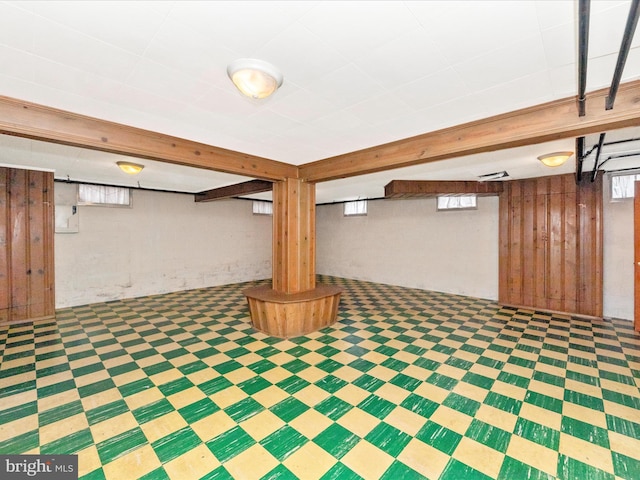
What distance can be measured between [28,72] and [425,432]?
3826mm

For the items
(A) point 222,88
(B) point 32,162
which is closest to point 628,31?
(A) point 222,88

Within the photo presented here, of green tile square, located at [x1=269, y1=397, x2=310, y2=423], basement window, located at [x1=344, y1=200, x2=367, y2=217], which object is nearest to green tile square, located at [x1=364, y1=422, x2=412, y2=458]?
green tile square, located at [x1=269, y1=397, x2=310, y2=423]

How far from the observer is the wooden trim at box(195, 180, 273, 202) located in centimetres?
560

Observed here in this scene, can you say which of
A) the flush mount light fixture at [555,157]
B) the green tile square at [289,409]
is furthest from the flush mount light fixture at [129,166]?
the flush mount light fixture at [555,157]

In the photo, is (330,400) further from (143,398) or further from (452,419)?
(143,398)

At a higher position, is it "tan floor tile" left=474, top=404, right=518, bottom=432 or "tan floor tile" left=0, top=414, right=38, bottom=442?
"tan floor tile" left=0, top=414, right=38, bottom=442

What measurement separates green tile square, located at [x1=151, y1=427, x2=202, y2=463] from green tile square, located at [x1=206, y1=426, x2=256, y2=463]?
129mm

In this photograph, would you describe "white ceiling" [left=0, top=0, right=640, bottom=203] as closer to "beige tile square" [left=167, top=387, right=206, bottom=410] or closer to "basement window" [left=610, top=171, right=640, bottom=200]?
"beige tile square" [left=167, top=387, right=206, bottom=410]

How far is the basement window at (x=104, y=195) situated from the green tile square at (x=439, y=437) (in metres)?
7.21

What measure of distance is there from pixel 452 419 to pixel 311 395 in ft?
3.99

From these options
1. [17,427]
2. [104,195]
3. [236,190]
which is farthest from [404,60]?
[104,195]

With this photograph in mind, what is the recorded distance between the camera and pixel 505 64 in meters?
1.83

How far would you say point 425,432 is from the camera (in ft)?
6.98

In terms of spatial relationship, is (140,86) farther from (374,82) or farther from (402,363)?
(402,363)
